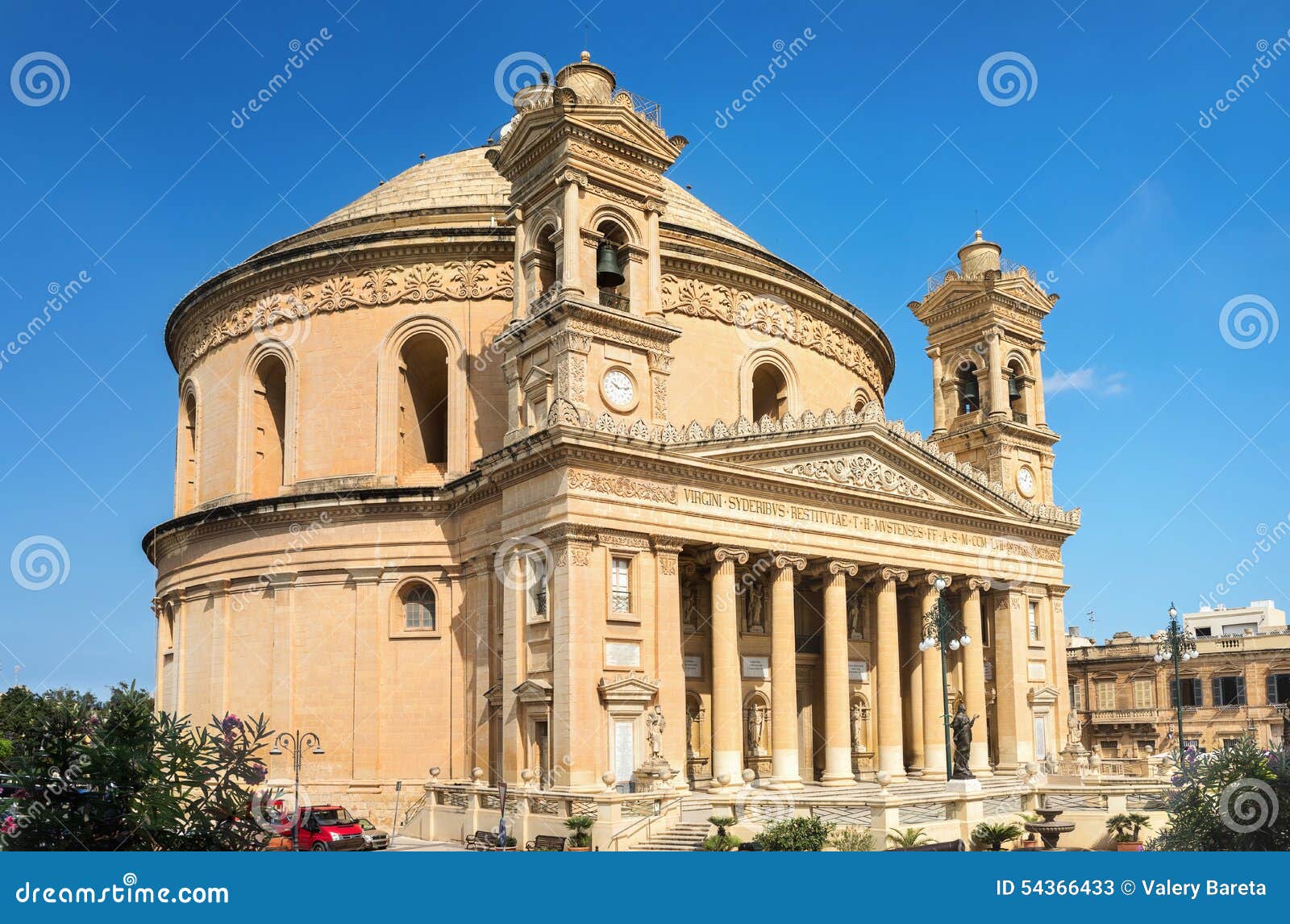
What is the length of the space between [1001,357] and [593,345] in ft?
73.9

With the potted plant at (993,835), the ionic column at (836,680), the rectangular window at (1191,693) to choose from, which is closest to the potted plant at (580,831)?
the potted plant at (993,835)

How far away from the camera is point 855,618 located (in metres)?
43.8

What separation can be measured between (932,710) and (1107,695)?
35110 mm

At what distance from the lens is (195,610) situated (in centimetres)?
4572

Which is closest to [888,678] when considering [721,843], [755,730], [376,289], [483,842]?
[755,730]

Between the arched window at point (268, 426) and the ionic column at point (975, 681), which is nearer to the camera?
the ionic column at point (975, 681)

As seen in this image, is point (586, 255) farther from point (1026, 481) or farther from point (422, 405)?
point (1026, 481)

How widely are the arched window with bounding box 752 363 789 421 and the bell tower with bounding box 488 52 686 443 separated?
10.0 metres

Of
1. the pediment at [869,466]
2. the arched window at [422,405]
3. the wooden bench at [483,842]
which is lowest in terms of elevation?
the wooden bench at [483,842]

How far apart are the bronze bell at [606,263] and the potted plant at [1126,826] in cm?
2069

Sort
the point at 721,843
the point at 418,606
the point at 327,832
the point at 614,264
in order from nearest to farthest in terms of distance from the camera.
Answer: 1. the point at 721,843
2. the point at 327,832
3. the point at 614,264
4. the point at 418,606

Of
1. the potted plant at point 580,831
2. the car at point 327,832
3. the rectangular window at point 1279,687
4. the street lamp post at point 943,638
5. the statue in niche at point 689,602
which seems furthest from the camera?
the rectangular window at point 1279,687

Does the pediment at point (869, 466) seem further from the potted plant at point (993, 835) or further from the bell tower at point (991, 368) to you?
the potted plant at point (993, 835)

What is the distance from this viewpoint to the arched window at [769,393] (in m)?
47.4
